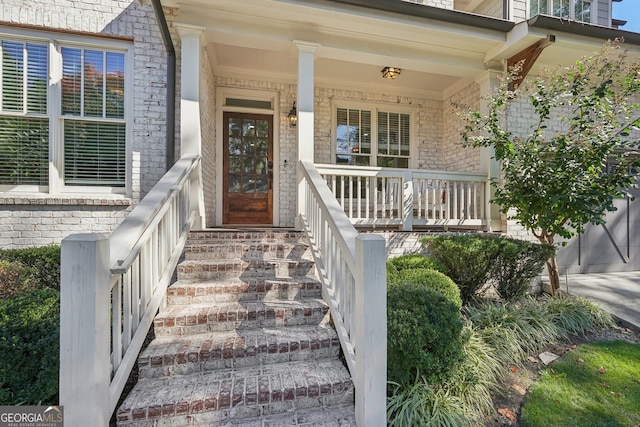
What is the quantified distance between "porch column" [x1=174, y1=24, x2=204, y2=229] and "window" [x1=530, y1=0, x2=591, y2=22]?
6.14m

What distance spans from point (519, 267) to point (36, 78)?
680 cm

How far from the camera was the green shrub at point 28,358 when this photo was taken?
70.1 inches

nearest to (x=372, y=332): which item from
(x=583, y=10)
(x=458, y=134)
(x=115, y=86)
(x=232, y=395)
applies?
(x=232, y=395)

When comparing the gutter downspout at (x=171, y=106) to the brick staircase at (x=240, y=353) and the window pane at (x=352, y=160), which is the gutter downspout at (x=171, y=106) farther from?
the window pane at (x=352, y=160)

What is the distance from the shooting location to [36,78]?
12.8 feet

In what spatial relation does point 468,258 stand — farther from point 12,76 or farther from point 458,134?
point 12,76

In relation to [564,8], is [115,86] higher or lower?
lower

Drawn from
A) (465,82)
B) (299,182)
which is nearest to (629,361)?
(299,182)

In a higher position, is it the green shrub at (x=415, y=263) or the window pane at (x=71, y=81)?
the window pane at (x=71, y=81)

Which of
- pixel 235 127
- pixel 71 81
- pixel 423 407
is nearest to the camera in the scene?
pixel 423 407

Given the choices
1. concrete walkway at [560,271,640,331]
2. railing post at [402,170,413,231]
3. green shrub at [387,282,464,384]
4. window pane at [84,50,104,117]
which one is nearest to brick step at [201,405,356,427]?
green shrub at [387,282,464,384]

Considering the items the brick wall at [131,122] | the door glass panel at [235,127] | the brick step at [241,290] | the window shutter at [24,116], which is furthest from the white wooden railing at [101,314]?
the door glass panel at [235,127]

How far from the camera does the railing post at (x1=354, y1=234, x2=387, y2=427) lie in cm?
178

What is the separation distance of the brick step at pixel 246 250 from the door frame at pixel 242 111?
2099mm
